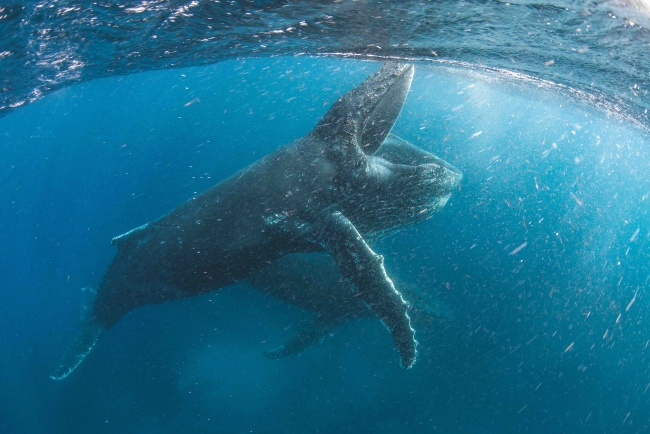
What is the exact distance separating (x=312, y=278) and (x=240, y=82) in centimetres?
4487

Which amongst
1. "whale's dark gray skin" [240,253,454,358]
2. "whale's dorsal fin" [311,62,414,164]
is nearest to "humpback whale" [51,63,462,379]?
"whale's dorsal fin" [311,62,414,164]

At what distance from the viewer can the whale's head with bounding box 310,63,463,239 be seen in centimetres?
684

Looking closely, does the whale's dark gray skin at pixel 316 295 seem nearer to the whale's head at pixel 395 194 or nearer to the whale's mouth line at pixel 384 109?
the whale's head at pixel 395 194

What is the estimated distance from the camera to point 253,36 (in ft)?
30.3

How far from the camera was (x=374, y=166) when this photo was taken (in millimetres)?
6992

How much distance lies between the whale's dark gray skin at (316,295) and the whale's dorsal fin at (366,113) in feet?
13.4

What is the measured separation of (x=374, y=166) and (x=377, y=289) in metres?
2.64

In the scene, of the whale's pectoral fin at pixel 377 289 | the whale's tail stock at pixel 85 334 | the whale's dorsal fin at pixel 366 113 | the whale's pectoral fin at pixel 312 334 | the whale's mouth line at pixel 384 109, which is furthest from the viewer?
the whale's pectoral fin at pixel 312 334

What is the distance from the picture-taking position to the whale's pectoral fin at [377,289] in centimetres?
550

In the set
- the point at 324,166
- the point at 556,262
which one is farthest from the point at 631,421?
the point at 324,166

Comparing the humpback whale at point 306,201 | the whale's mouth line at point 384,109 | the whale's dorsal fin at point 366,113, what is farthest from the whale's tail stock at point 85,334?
the whale's mouth line at point 384,109

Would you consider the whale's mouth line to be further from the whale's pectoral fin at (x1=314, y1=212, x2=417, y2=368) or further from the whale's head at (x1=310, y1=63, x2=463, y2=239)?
the whale's pectoral fin at (x1=314, y1=212, x2=417, y2=368)

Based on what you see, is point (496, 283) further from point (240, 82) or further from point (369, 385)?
point (240, 82)

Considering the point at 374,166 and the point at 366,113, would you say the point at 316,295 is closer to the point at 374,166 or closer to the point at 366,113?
the point at 374,166
